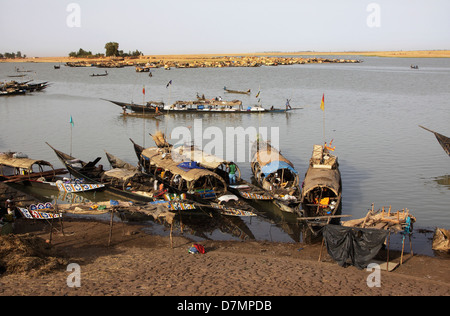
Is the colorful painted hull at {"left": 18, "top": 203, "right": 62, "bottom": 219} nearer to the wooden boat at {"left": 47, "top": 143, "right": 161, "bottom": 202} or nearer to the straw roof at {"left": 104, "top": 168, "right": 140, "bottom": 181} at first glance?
the wooden boat at {"left": 47, "top": 143, "right": 161, "bottom": 202}

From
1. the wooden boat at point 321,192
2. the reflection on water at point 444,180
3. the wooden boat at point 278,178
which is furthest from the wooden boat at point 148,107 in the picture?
the reflection on water at point 444,180

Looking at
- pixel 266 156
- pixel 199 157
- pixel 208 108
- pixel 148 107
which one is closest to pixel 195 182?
pixel 199 157

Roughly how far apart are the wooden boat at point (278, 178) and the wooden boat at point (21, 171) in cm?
804

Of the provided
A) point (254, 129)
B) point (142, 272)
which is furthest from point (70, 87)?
point (142, 272)

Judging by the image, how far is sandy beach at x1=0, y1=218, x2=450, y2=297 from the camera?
903cm

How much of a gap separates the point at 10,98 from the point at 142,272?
4255 centimetres

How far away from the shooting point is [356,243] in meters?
11.0

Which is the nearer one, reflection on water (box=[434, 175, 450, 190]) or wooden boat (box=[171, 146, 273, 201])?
wooden boat (box=[171, 146, 273, 201])

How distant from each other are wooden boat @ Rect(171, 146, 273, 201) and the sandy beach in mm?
2594

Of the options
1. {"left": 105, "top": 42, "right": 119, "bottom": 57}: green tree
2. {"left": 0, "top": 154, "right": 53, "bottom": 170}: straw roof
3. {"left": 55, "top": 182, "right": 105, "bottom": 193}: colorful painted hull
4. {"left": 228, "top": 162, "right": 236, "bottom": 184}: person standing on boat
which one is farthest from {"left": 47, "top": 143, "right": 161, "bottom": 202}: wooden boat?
{"left": 105, "top": 42, "right": 119, "bottom": 57}: green tree

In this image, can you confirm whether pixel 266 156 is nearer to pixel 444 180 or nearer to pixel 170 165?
pixel 170 165

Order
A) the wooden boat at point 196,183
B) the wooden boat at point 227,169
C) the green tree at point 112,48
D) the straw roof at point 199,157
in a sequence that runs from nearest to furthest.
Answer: the wooden boat at point 196,183 → the wooden boat at point 227,169 → the straw roof at point 199,157 → the green tree at point 112,48

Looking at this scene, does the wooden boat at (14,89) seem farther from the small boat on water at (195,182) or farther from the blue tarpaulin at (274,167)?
the blue tarpaulin at (274,167)

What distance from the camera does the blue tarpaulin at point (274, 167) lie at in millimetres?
16656
